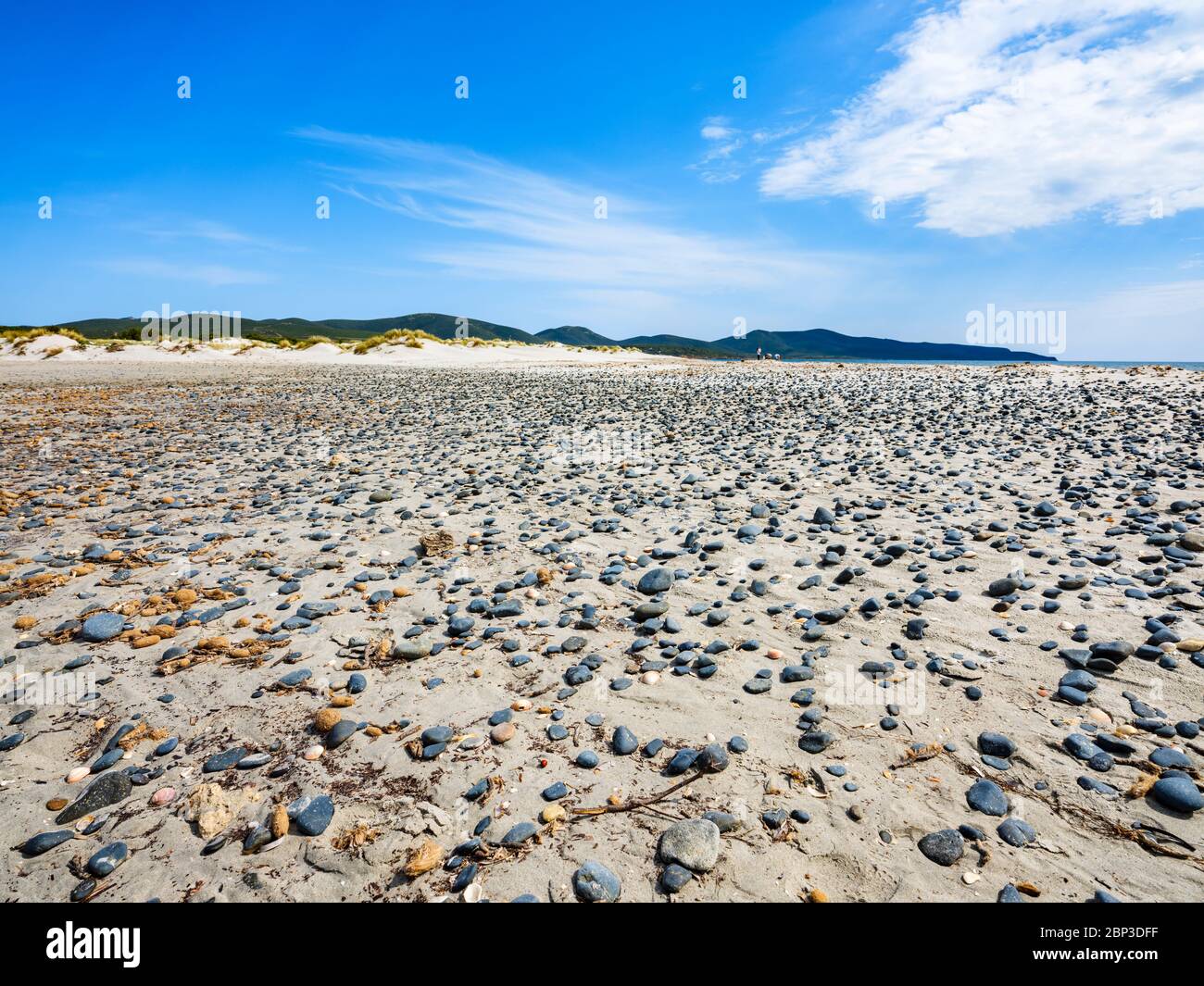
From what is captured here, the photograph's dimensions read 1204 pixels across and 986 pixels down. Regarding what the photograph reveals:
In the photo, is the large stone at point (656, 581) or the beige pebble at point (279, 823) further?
the large stone at point (656, 581)

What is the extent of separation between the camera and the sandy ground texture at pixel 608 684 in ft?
7.47

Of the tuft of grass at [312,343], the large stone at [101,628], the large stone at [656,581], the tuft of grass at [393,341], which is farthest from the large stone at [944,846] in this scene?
the tuft of grass at [312,343]

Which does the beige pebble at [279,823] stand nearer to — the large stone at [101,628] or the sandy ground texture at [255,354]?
the large stone at [101,628]

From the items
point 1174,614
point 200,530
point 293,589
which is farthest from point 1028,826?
point 200,530

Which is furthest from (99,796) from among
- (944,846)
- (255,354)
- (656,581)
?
(255,354)

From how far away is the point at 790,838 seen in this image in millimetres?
2355

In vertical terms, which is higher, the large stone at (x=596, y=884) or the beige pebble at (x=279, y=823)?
the large stone at (x=596, y=884)

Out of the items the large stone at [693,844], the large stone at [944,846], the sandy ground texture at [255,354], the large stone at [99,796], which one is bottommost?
the large stone at [99,796]

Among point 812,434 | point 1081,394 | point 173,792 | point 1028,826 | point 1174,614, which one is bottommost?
point 173,792

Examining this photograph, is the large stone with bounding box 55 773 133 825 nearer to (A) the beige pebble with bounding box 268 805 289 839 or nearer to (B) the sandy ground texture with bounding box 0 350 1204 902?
(B) the sandy ground texture with bounding box 0 350 1204 902

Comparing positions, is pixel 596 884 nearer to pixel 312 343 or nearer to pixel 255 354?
pixel 255 354

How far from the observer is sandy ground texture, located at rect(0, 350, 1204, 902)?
2.28 meters

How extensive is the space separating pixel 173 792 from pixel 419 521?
393cm
